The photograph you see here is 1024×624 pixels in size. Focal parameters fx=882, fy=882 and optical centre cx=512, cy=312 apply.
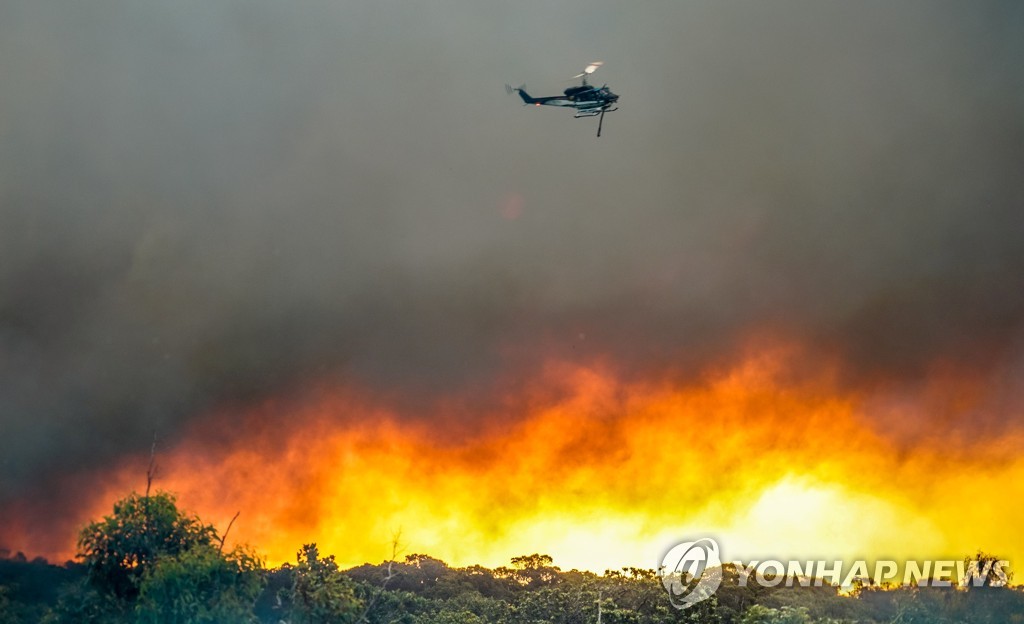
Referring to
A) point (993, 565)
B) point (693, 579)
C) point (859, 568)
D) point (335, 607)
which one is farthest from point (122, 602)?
point (993, 565)

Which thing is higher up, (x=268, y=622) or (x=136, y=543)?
(x=136, y=543)

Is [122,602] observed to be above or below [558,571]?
below

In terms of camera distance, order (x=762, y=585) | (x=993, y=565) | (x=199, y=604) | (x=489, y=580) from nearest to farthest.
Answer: (x=199, y=604) → (x=762, y=585) → (x=993, y=565) → (x=489, y=580)

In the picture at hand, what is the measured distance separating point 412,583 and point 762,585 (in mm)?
53558

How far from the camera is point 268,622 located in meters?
53.3

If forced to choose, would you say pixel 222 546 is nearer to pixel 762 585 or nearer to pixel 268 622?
pixel 268 622

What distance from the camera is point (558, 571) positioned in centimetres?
14988

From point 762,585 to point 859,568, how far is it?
1290 cm

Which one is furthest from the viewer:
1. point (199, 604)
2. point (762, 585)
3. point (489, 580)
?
point (489, 580)

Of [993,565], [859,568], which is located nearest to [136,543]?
[859,568]

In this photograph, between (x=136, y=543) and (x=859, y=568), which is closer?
(x=136, y=543)

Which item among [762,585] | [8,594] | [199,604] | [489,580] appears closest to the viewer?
[199,604]

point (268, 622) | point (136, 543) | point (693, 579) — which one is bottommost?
point (268, 622)

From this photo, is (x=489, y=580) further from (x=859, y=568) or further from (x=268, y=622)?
(x=268, y=622)
